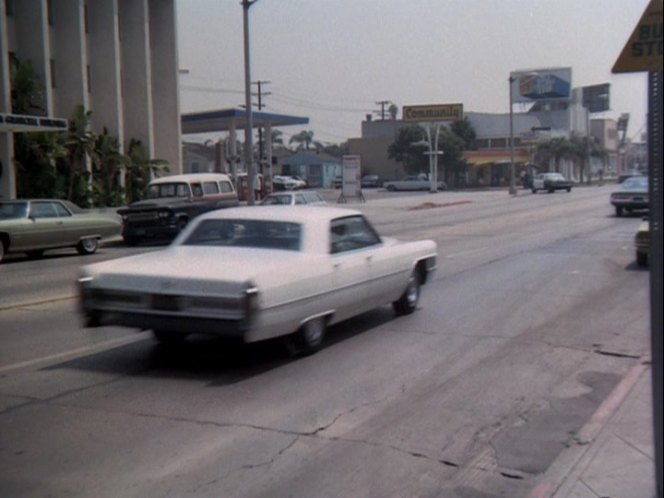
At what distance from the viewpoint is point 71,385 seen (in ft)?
24.4

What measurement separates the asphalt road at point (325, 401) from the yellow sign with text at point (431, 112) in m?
63.5

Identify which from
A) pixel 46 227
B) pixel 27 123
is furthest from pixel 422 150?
pixel 46 227

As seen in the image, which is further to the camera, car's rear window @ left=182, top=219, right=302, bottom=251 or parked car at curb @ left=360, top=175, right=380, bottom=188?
parked car at curb @ left=360, top=175, right=380, bottom=188

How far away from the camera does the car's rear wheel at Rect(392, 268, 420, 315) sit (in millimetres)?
10773

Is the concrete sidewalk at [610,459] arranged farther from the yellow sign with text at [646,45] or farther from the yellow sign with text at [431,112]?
the yellow sign with text at [431,112]

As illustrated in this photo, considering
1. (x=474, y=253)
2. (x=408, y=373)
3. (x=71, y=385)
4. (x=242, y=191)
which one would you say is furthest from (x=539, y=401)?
(x=242, y=191)

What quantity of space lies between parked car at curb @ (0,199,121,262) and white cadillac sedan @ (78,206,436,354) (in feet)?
38.9

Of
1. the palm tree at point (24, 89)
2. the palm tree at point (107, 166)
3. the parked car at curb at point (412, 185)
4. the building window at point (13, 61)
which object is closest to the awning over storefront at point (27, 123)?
the palm tree at point (24, 89)

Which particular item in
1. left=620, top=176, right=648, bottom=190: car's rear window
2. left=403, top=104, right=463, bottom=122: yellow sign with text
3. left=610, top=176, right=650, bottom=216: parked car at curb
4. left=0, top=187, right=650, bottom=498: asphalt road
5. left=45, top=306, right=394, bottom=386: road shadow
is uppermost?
left=403, top=104, right=463, bottom=122: yellow sign with text

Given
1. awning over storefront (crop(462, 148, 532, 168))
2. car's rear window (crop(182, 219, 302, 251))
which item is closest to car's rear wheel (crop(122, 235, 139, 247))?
car's rear window (crop(182, 219, 302, 251))

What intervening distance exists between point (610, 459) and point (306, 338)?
11.6ft

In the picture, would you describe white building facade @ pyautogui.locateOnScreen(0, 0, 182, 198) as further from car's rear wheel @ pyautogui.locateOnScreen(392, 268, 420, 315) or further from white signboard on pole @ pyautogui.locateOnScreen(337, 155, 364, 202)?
car's rear wheel @ pyautogui.locateOnScreen(392, 268, 420, 315)

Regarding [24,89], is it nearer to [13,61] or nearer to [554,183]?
[13,61]

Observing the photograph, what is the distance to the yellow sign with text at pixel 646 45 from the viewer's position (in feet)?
12.6
